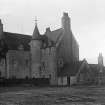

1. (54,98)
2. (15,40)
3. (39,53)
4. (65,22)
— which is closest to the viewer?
(54,98)

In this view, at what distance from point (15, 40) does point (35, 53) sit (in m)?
6.74

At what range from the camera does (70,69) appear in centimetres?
5550

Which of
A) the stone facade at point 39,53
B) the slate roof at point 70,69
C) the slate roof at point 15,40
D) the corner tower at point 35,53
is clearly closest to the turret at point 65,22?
the stone facade at point 39,53

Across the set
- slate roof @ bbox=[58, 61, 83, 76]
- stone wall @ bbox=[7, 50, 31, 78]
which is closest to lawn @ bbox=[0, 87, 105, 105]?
slate roof @ bbox=[58, 61, 83, 76]

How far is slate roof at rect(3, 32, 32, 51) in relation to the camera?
2369 inches

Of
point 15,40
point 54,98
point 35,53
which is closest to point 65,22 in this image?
point 35,53

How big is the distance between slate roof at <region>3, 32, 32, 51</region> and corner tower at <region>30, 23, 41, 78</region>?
2.84 meters

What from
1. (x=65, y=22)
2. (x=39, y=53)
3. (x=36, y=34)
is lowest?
(x=39, y=53)

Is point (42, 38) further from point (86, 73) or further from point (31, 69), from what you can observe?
point (86, 73)

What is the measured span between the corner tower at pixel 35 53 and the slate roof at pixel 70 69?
6831 millimetres

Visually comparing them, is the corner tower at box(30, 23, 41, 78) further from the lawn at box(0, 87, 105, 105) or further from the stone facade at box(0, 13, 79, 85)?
the lawn at box(0, 87, 105, 105)

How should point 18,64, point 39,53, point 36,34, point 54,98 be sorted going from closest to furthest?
1. point 54,98
2. point 18,64
3. point 36,34
4. point 39,53

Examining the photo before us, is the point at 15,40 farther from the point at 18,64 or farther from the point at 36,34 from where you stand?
the point at 18,64

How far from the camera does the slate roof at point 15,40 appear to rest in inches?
2369
